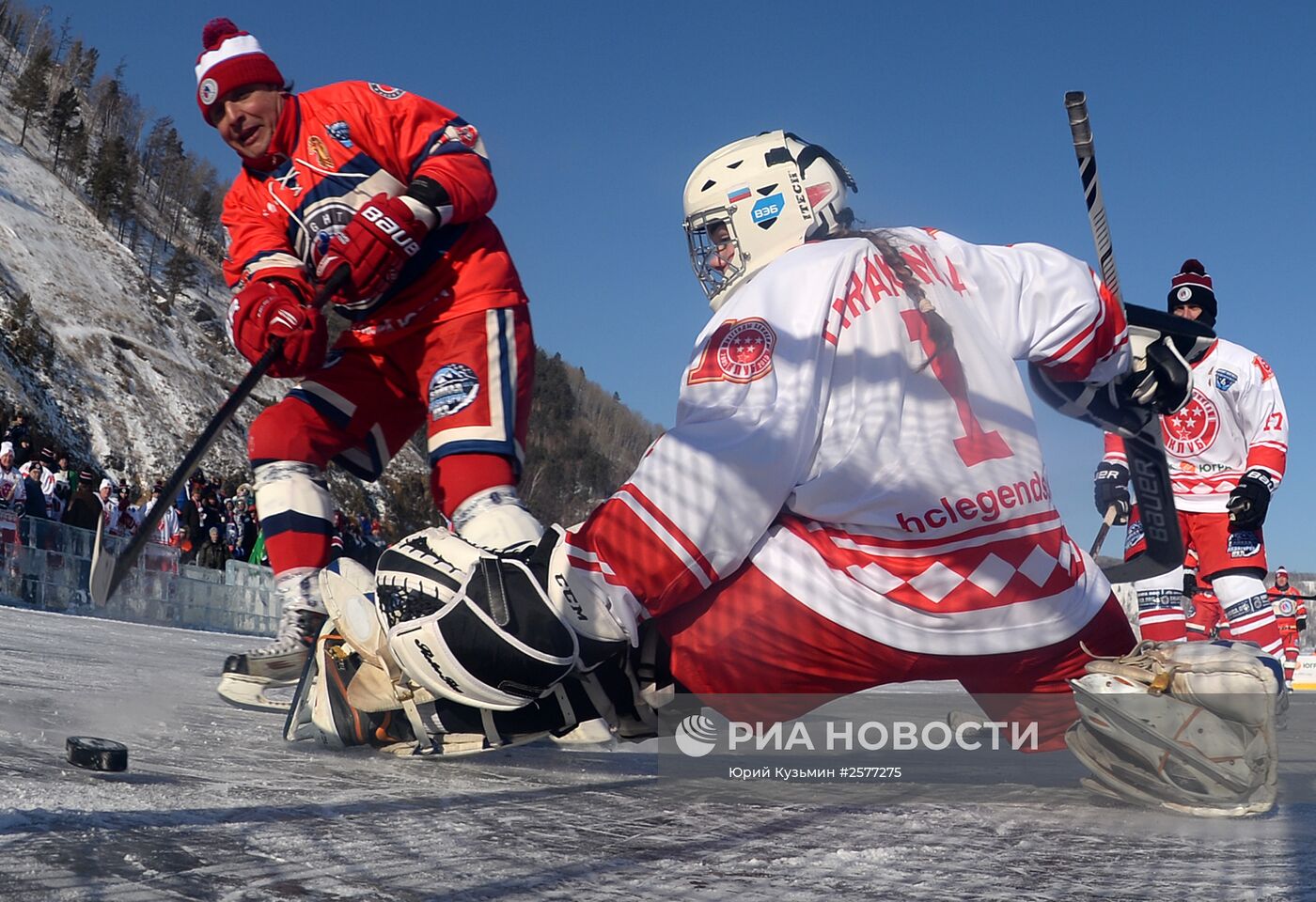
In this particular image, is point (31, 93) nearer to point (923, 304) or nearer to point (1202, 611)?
point (1202, 611)

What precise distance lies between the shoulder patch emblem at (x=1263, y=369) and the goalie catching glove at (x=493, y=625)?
5.43 m

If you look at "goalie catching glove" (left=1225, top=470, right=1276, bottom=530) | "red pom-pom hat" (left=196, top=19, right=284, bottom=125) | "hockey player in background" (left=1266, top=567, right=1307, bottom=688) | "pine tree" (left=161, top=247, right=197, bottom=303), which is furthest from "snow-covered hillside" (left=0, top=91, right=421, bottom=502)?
"red pom-pom hat" (left=196, top=19, right=284, bottom=125)

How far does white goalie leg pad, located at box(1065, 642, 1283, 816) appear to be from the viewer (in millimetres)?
1803

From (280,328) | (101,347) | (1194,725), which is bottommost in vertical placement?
(1194,725)

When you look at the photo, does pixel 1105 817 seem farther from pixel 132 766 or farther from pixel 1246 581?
pixel 1246 581

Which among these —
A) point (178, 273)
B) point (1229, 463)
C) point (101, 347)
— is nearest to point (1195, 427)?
point (1229, 463)

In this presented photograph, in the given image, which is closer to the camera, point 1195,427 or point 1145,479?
point 1145,479

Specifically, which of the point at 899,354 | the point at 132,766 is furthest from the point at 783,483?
the point at 132,766

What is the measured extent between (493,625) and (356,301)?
5.11ft

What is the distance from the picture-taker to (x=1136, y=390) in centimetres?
247

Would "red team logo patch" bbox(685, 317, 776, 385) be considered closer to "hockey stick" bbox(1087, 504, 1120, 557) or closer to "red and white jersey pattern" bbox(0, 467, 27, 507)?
"hockey stick" bbox(1087, 504, 1120, 557)

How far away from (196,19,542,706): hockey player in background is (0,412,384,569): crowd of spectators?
24.2 feet

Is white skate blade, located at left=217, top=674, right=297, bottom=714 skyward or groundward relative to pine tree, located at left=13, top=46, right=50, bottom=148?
groundward

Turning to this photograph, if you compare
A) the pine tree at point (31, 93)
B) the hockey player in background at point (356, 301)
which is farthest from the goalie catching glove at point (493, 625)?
the pine tree at point (31, 93)
